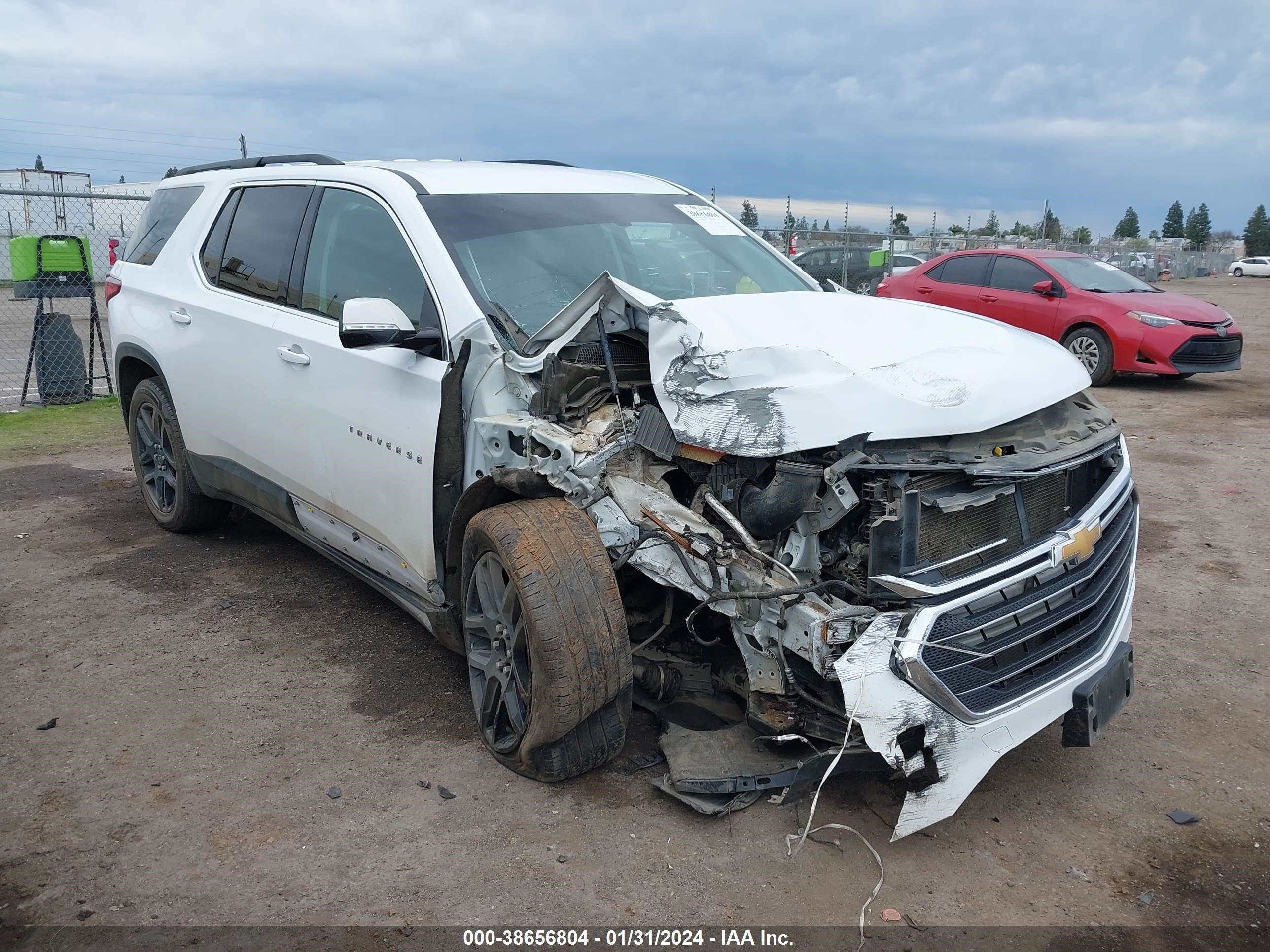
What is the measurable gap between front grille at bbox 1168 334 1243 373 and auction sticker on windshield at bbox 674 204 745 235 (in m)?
8.12

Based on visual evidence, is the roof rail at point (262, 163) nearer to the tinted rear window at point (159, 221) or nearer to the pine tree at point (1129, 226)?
the tinted rear window at point (159, 221)

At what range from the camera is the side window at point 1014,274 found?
11.8 metres

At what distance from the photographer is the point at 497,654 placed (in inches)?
133

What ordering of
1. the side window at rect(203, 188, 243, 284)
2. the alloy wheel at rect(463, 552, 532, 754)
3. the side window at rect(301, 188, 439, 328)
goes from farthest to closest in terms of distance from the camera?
1. the side window at rect(203, 188, 243, 284)
2. the side window at rect(301, 188, 439, 328)
3. the alloy wheel at rect(463, 552, 532, 754)

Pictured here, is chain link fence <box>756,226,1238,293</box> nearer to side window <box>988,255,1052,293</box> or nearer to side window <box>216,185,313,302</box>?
side window <box>988,255,1052,293</box>

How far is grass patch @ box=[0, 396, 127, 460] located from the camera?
8406mm

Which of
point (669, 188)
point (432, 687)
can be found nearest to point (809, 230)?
point (669, 188)

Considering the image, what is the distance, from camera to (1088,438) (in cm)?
→ 327

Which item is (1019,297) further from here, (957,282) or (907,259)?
(907,259)

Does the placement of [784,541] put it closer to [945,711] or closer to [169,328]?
[945,711]

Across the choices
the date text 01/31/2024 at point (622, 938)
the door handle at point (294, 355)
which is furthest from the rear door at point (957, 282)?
the date text 01/31/2024 at point (622, 938)

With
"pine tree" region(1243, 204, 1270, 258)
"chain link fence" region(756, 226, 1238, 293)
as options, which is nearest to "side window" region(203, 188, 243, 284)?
"chain link fence" region(756, 226, 1238, 293)

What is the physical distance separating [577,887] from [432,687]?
4.73ft

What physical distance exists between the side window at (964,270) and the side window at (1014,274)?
156 millimetres
